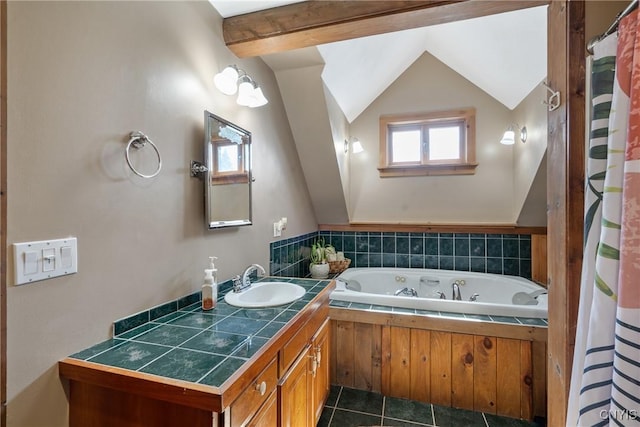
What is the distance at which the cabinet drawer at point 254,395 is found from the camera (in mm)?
785

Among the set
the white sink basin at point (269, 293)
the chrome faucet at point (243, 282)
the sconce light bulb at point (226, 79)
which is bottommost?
the white sink basin at point (269, 293)

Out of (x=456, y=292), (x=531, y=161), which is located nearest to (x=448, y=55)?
(x=531, y=161)

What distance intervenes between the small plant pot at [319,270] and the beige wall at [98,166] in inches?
53.8

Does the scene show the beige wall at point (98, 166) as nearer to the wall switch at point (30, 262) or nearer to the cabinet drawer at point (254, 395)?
the wall switch at point (30, 262)

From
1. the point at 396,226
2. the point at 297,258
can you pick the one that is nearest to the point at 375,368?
the point at 297,258

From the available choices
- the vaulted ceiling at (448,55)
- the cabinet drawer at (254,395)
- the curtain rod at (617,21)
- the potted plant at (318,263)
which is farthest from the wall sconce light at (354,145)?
the cabinet drawer at (254,395)

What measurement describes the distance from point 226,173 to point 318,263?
1.56 meters

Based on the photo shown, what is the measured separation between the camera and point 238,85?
1612mm

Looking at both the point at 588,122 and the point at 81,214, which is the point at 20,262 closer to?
the point at 81,214

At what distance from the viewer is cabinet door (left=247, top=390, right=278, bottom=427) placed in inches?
35.8

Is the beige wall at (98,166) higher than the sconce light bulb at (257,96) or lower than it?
lower

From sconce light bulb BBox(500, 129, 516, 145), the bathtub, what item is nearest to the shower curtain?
the bathtub

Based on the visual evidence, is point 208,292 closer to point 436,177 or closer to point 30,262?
point 30,262

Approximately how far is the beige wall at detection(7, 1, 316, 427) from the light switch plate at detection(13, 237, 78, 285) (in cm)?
2
